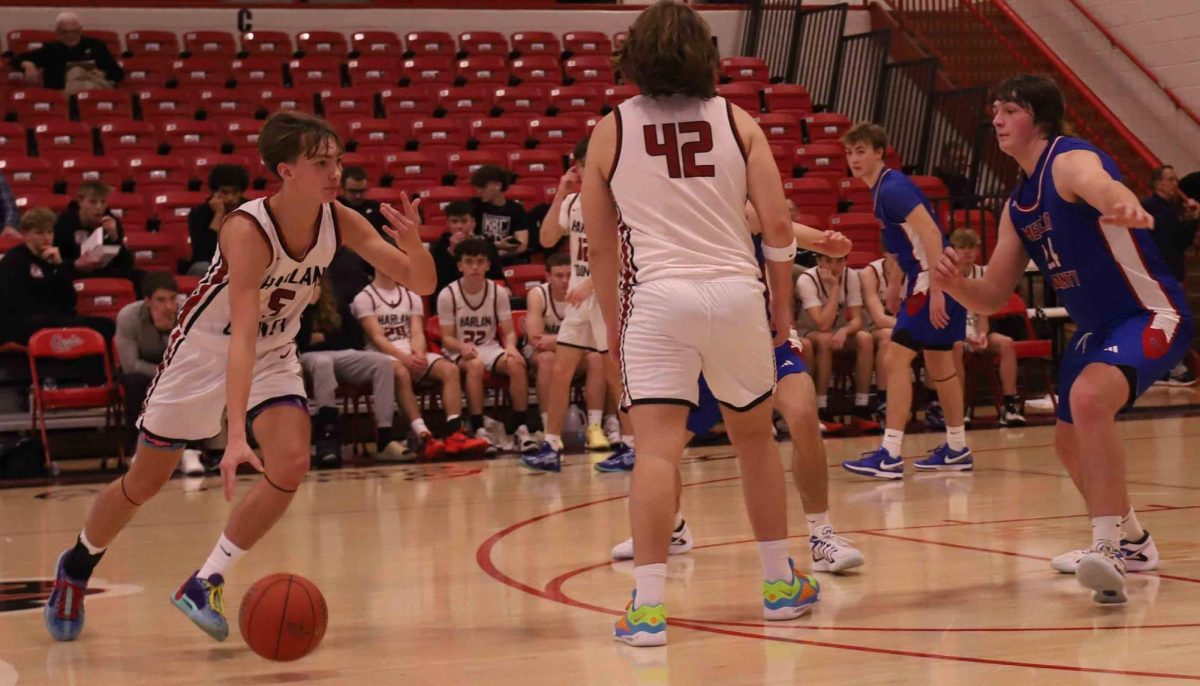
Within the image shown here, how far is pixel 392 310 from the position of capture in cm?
1037

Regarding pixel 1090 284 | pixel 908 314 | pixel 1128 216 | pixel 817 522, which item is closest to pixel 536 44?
pixel 908 314

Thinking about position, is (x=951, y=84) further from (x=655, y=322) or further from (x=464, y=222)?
(x=655, y=322)

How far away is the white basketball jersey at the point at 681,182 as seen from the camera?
4.15 meters

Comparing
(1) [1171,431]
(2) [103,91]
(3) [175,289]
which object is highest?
(2) [103,91]

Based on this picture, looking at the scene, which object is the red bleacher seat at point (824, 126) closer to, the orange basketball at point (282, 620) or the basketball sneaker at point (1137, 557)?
the basketball sneaker at point (1137, 557)

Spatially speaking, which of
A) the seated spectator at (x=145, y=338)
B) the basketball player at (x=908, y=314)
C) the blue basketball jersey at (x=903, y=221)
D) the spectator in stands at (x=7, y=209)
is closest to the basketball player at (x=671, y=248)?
the basketball player at (x=908, y=314)

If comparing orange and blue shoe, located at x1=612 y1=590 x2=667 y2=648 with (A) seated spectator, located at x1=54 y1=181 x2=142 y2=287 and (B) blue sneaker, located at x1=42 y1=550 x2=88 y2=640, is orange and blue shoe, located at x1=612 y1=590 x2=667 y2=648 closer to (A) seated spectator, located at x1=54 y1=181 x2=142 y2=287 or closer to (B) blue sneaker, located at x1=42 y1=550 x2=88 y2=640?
(B) blue sneaker, located at x1=42 y1=550 x2=88 y2=640

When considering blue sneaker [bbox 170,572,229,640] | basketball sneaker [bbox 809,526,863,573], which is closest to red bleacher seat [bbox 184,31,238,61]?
basketball sneaker [bbox 809,526,863,573]

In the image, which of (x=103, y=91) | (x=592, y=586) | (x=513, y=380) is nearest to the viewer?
(x=592, y=586)

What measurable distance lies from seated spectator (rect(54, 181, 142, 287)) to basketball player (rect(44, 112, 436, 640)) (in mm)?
6033

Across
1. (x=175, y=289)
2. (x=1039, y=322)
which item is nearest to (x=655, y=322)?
(x=175, y=289)

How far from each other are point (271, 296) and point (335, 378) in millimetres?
5679

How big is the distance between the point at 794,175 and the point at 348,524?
772cm

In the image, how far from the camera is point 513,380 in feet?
33.7
